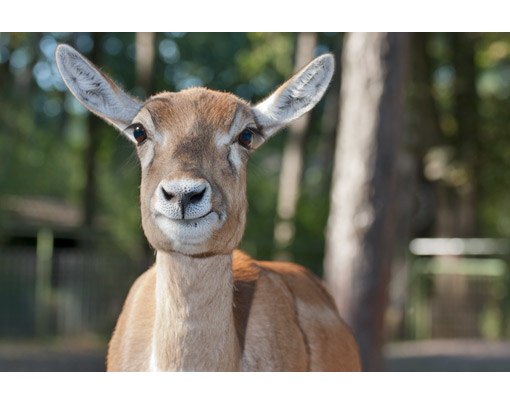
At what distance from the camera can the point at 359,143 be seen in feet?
28.5

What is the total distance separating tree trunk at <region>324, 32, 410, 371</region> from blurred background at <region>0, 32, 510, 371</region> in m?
5.03

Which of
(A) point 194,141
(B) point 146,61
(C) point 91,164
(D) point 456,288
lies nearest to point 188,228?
(A) point 194,141

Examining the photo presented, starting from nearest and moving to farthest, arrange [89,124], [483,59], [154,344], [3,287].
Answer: [154,344], [3,287], [89,124], [483,59]

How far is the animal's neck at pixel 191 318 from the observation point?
418cm

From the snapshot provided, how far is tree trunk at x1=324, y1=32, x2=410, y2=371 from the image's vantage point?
8602 millimetres

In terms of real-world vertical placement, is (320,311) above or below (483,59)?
below

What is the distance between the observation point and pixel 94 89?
4.77 metres

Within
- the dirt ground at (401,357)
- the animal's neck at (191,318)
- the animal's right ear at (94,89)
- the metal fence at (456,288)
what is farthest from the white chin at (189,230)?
the metal fence at (456,288)

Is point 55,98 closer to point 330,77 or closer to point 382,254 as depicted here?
point 382,254

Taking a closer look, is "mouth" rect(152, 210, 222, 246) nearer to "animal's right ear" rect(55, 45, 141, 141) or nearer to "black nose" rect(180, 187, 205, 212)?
"black nose" rect(180, 187, 205, 212)

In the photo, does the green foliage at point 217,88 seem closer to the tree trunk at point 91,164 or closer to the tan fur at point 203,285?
the tree trunk at point 91,164

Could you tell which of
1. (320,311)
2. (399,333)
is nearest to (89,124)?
(399,333)

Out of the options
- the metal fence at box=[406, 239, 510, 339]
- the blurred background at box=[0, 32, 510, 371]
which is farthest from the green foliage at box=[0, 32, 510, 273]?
the metal fence at box=[406, 239, 510, 339]

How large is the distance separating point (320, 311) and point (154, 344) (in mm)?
1916
